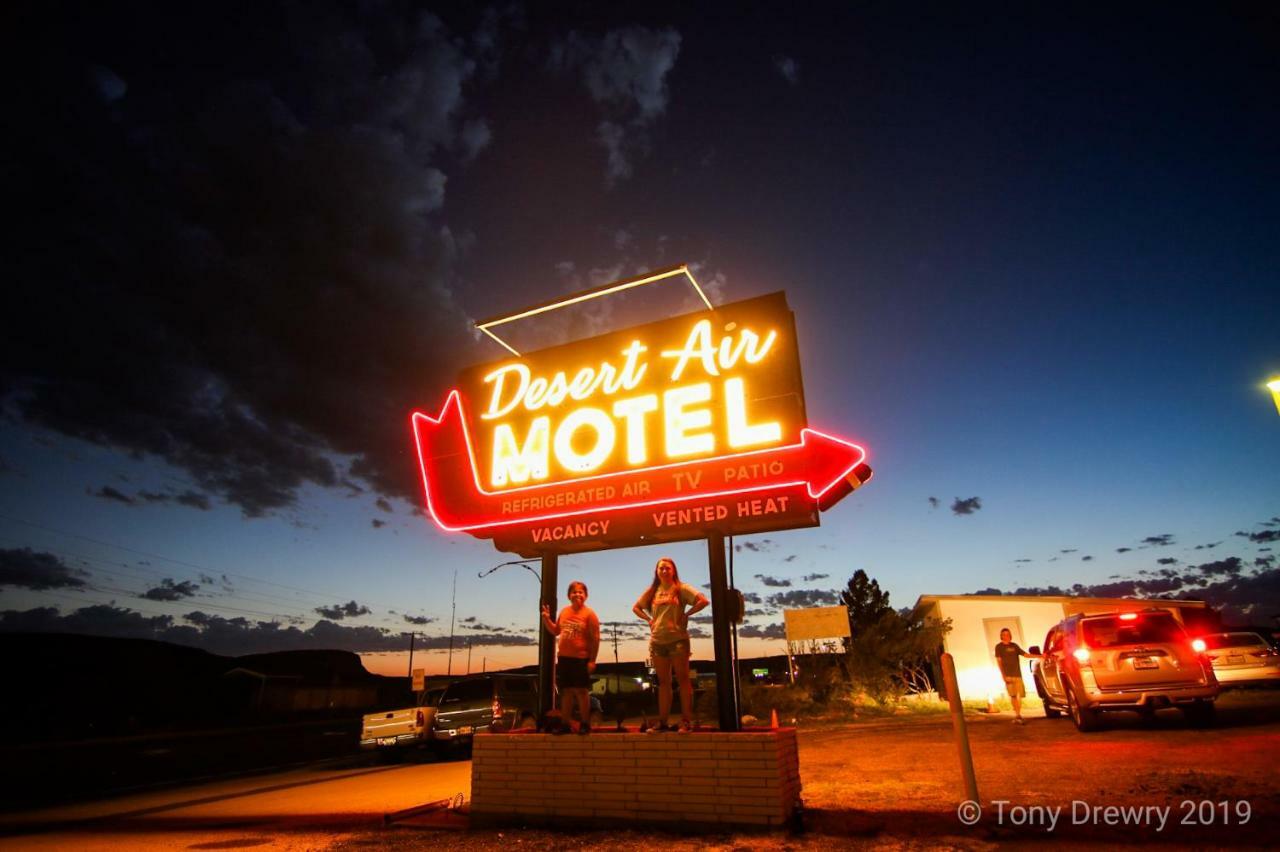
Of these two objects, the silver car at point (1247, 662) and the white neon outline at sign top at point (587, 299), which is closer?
the white neon outline at sign top at point (587, 299)

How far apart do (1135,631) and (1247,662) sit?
8.72m

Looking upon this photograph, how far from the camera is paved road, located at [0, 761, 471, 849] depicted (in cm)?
711

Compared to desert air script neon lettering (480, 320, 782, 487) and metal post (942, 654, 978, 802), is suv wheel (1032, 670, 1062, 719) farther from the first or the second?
desert air script neon lettering (480, 320, 782, 487)

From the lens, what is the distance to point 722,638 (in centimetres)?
648

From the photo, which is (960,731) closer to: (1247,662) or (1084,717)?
(1084,717)

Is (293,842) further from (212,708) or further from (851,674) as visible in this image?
(212,708)

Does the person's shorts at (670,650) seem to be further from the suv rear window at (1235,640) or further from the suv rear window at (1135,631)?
the suv rear window at (1235,640)

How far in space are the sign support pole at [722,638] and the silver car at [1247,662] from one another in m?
15.1

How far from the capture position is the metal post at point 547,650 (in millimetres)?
7242

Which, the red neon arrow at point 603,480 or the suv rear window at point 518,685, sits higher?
the red neon arrow at point 603,480

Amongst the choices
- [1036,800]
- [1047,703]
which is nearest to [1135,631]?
[1047,703]
